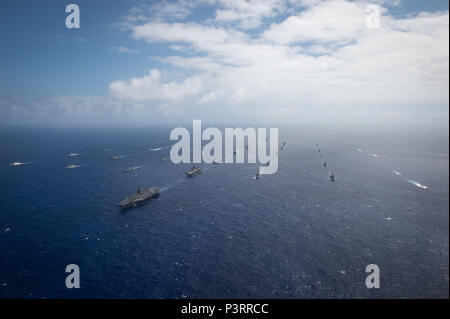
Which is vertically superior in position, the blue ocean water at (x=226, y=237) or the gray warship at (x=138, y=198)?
the gray warship at (x=138, y=198)

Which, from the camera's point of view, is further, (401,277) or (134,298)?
(401,277)

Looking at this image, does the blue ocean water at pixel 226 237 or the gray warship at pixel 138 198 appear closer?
the blue ocean water at pixel 226 237

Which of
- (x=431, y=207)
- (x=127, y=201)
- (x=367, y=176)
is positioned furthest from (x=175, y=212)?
(x=367, y=176)

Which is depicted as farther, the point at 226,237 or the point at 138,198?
the point at 138,198

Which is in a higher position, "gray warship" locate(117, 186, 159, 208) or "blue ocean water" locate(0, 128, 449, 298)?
"gray warship" locate(117, 186, 159, 208)

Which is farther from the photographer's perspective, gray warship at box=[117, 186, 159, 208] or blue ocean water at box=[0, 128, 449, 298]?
gray warship at box=[117, 186, 159, 208]
